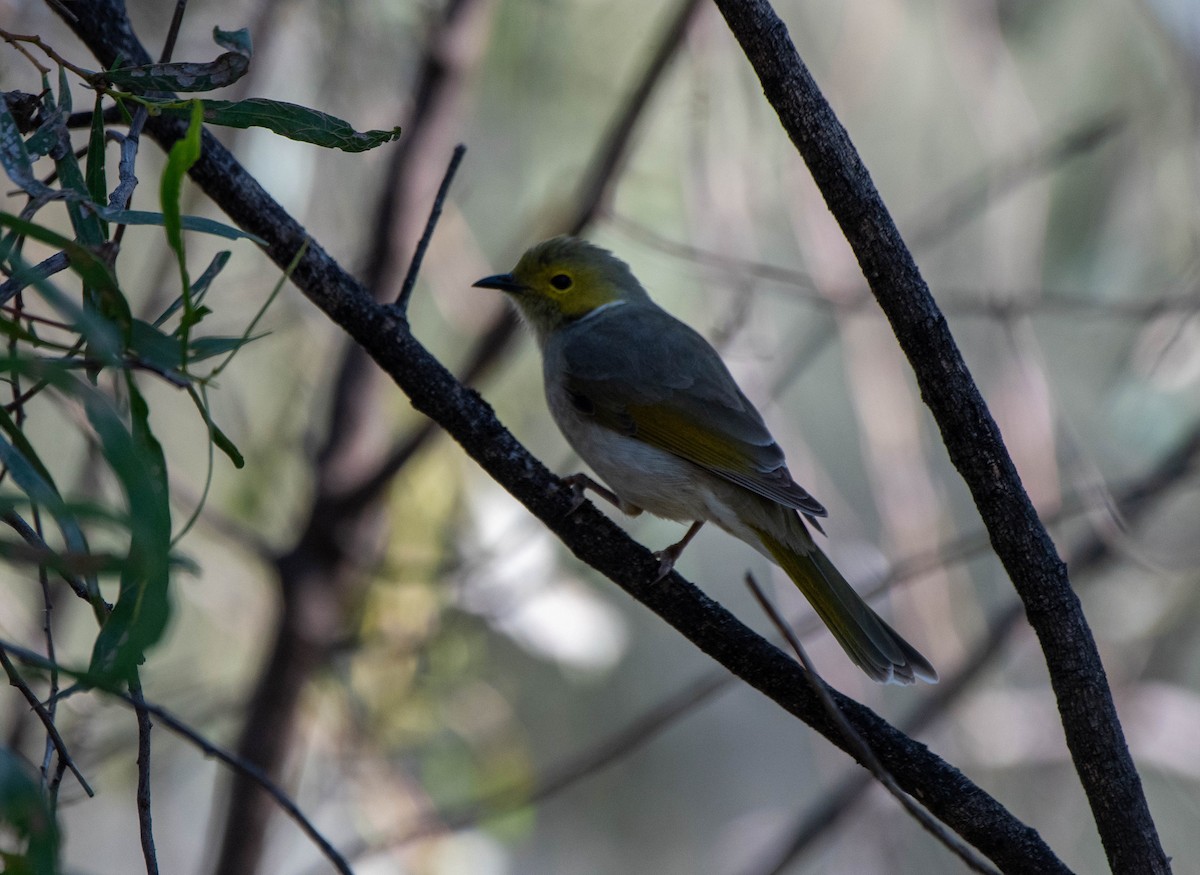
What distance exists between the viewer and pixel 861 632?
2639mm

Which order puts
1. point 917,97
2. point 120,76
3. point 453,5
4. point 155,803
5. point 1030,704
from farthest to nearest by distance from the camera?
point 917,97 → point 155,803 → point 1030,704 → point 453,5 → point 120,76

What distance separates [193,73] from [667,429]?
6.07 ft

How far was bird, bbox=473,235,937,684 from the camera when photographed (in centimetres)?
276

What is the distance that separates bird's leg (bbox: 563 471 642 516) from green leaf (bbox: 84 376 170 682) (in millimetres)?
823

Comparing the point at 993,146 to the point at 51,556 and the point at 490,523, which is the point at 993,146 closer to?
the point at 490,523

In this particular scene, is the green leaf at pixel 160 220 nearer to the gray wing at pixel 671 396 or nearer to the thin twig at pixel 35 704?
the thin twig at pixel 35 704

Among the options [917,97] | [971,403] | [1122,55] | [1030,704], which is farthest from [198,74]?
[917,97]

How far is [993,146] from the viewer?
13.3ft

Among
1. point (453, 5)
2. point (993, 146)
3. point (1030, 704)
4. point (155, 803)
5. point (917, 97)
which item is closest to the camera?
point (453, 5)

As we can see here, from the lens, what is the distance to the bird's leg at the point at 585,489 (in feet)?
6.33

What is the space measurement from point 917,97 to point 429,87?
3.90 meters

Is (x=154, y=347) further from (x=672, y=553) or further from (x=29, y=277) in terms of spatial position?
(x=672, y=553)

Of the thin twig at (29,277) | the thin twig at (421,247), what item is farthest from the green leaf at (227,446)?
the thin twig at (421,247)

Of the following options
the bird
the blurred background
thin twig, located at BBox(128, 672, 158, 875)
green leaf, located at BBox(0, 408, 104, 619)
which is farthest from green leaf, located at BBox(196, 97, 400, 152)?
the blurred background
